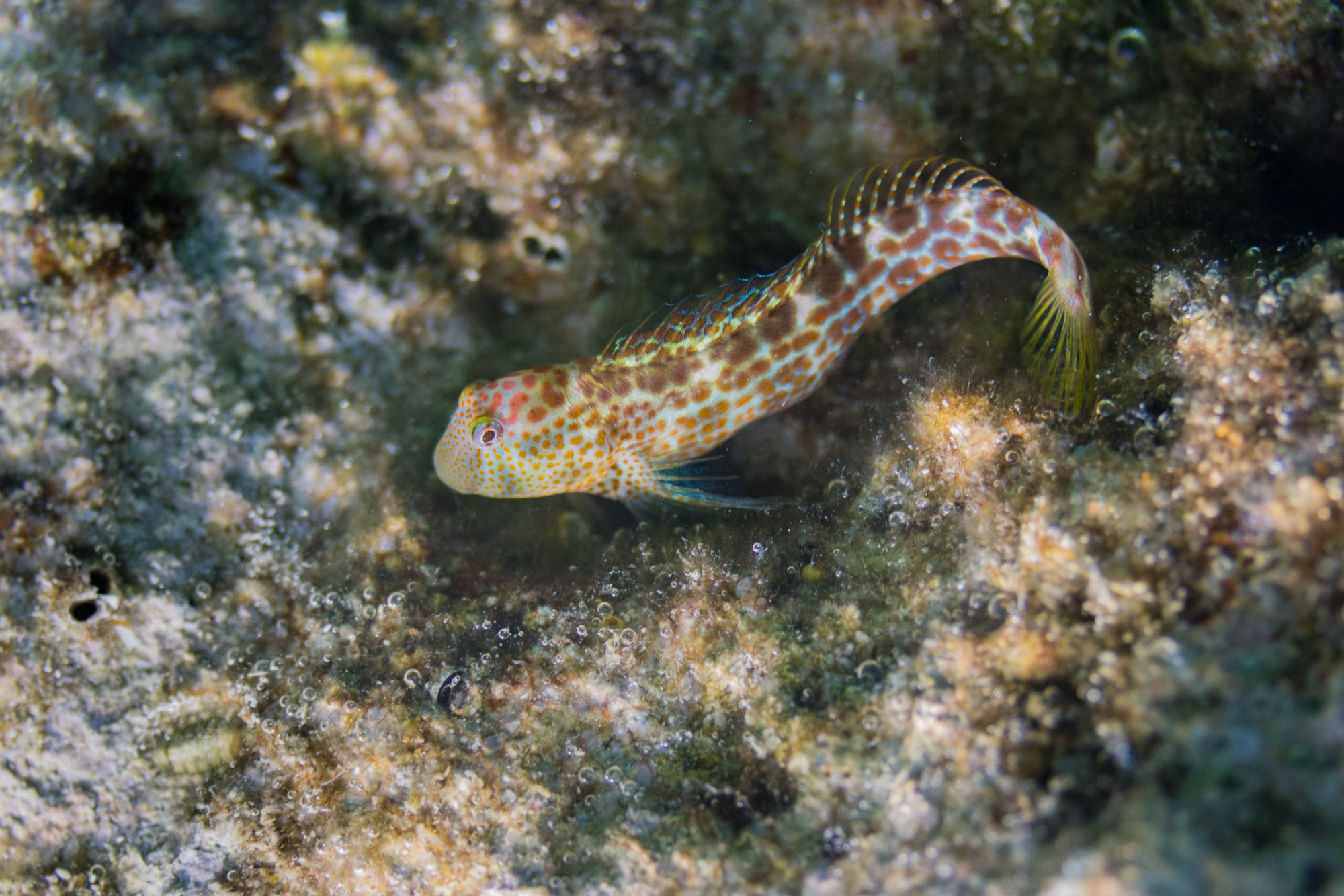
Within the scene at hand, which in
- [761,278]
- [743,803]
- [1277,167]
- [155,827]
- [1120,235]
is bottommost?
[155,827]

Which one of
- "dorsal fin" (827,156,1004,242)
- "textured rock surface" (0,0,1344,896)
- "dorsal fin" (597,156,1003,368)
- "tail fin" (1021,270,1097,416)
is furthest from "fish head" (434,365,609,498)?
"tail fin" (1021,270,1097,416)

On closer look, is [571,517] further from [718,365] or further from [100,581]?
[100,581]

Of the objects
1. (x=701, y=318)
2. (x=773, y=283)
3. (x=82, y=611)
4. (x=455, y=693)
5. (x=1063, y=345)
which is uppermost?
(x=1063, y=345)

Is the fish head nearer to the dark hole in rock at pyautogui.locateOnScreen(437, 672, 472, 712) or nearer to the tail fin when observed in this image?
the dark hole in rock at pyautogui.locateOnScreen(437, 672, 472, 712)

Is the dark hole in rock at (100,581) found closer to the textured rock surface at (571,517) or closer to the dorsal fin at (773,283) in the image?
the textured rock surface at (571,517)

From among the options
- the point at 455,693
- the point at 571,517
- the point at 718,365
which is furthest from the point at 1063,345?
the point at 455,693

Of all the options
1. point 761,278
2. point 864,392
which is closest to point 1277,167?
point 864,392

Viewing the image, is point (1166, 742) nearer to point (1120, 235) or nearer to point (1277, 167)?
point (1120, 235)

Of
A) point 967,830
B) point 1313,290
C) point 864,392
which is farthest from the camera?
point 864,392
